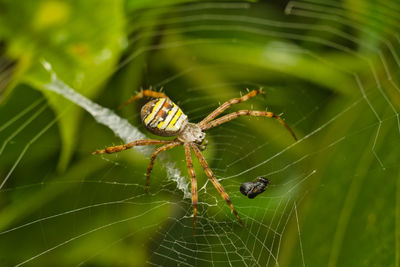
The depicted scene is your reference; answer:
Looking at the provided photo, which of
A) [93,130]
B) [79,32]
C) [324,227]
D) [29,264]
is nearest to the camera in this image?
[324,227]

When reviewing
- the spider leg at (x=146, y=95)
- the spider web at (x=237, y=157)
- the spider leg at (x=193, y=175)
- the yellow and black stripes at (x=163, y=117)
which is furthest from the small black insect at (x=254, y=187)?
the spider leg at (x=146, y=95)

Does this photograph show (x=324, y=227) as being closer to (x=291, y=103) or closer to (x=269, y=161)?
(x=269, y=161)

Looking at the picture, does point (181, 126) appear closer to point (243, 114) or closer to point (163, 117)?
point (163, 117)

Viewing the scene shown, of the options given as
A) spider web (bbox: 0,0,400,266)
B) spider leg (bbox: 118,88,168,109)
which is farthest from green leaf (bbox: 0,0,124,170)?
spider leg (bbox: 118,88,168,109)

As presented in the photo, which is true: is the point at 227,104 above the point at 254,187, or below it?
above

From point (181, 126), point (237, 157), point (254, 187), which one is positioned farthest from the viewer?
point (181, 126)

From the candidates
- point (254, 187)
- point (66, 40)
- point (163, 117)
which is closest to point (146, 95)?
point (163, 117)

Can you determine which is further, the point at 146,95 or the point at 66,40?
the point at 146,95

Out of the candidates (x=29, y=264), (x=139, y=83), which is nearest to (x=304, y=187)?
(x=139, y=83)
